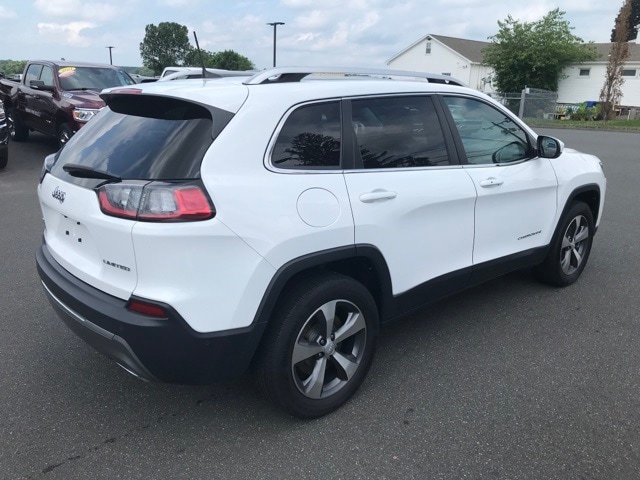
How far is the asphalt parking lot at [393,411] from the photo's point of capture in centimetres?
259

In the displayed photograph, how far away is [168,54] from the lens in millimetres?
75812

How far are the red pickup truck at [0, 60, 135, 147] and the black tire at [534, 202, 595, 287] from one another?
8292mm

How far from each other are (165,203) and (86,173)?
606 mm

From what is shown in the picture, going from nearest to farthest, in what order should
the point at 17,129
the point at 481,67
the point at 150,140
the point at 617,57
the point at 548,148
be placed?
the point at 150,140 → the point at 548,148 → the point at 17,129 → the point at 617,57 → the point at 481,67

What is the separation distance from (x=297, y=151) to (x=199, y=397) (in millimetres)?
1543


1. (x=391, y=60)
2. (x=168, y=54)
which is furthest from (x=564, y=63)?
(x=168, y=54)

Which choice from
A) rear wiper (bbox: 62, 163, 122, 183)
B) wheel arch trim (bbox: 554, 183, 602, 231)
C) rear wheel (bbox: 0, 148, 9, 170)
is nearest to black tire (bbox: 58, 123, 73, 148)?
rear wheel (bbox: 0, 148, 9, 170)

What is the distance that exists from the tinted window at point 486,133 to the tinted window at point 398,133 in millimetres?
250

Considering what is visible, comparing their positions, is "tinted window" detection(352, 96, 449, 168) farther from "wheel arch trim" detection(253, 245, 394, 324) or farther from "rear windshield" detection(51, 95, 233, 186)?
"rear windshield" detection(51, 95, 233, 186)

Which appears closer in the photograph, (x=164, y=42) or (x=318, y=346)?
(x=318, y=346)

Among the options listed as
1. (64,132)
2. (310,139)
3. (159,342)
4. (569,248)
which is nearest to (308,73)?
(310,139)

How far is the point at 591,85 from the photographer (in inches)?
1624

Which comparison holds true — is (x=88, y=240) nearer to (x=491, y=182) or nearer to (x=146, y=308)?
(x=146, y=308)

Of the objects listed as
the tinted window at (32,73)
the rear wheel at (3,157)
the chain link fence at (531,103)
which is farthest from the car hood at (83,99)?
the chain link fence at (531,103)
